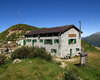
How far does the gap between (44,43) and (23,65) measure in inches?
648

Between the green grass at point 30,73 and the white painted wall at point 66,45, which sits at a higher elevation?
the white painted wall at point 66,45

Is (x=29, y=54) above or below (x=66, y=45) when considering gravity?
below

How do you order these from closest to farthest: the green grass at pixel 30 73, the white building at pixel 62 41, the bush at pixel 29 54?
the green grass at pixel 30 73
the bush at pixel 29 54
the white building at pixel 62 41

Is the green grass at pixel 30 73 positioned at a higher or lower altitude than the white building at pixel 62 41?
lower

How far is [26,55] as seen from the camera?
41.1ft

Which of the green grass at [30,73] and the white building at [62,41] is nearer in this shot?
the green grass at [30,73]

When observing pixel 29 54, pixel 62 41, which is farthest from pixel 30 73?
pixel 62 41

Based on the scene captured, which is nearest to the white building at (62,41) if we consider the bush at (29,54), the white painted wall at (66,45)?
the white painted wall at (66,45)

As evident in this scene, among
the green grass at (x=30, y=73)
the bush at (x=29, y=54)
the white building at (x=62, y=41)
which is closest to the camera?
the green grass at (x=30, y=73)

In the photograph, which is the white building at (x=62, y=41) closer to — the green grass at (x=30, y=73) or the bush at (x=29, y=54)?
the bush at (x=29, y=54)

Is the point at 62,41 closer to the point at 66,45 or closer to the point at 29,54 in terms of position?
the point at 66,45

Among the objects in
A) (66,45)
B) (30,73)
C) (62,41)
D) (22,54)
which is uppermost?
(62,41)

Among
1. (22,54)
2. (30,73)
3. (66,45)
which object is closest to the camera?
(30,73)

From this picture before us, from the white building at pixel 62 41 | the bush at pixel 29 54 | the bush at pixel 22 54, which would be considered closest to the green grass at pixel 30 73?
the bush at pixel 29 54
